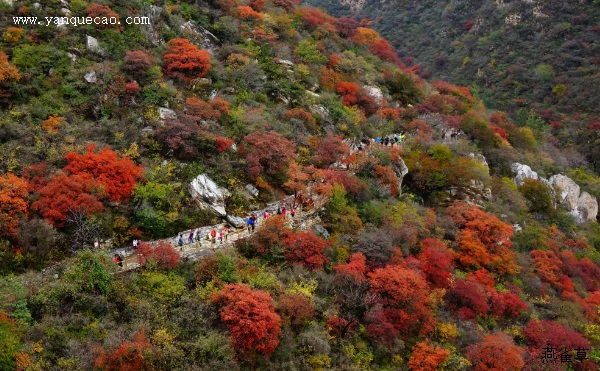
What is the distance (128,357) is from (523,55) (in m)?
88.6

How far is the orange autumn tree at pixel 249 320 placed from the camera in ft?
59.0

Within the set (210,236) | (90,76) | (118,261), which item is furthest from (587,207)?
(90,76)

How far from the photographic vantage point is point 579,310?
3147 cm

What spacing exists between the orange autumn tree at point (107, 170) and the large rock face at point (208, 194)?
3.53 meters

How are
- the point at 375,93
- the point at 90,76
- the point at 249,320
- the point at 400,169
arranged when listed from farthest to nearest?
the point at 375,93
the point at 400,169
the point at 90,76
the point at 249,320

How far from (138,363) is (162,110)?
58.2ft

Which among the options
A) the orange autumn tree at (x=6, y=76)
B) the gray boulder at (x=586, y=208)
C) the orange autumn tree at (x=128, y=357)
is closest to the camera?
the orange autumn tree at (x=128, y=357)

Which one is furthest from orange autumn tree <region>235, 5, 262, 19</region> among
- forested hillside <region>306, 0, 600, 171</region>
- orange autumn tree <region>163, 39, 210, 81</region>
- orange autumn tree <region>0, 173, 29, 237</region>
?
forested hillside <region>306, 0, 600, 171</region>

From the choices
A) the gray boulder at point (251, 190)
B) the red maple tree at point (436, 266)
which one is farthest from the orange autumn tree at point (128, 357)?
the red maple tree at point (436, 266)

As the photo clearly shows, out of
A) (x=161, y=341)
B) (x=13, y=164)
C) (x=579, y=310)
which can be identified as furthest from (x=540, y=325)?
(x=13, y=164)

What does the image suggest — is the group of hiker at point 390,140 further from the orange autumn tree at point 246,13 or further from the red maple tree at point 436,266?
the orange autumn tree at point 246,13

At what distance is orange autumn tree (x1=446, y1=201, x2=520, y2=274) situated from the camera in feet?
104

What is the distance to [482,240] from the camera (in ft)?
109

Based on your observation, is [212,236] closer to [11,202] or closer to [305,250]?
[305,250]
